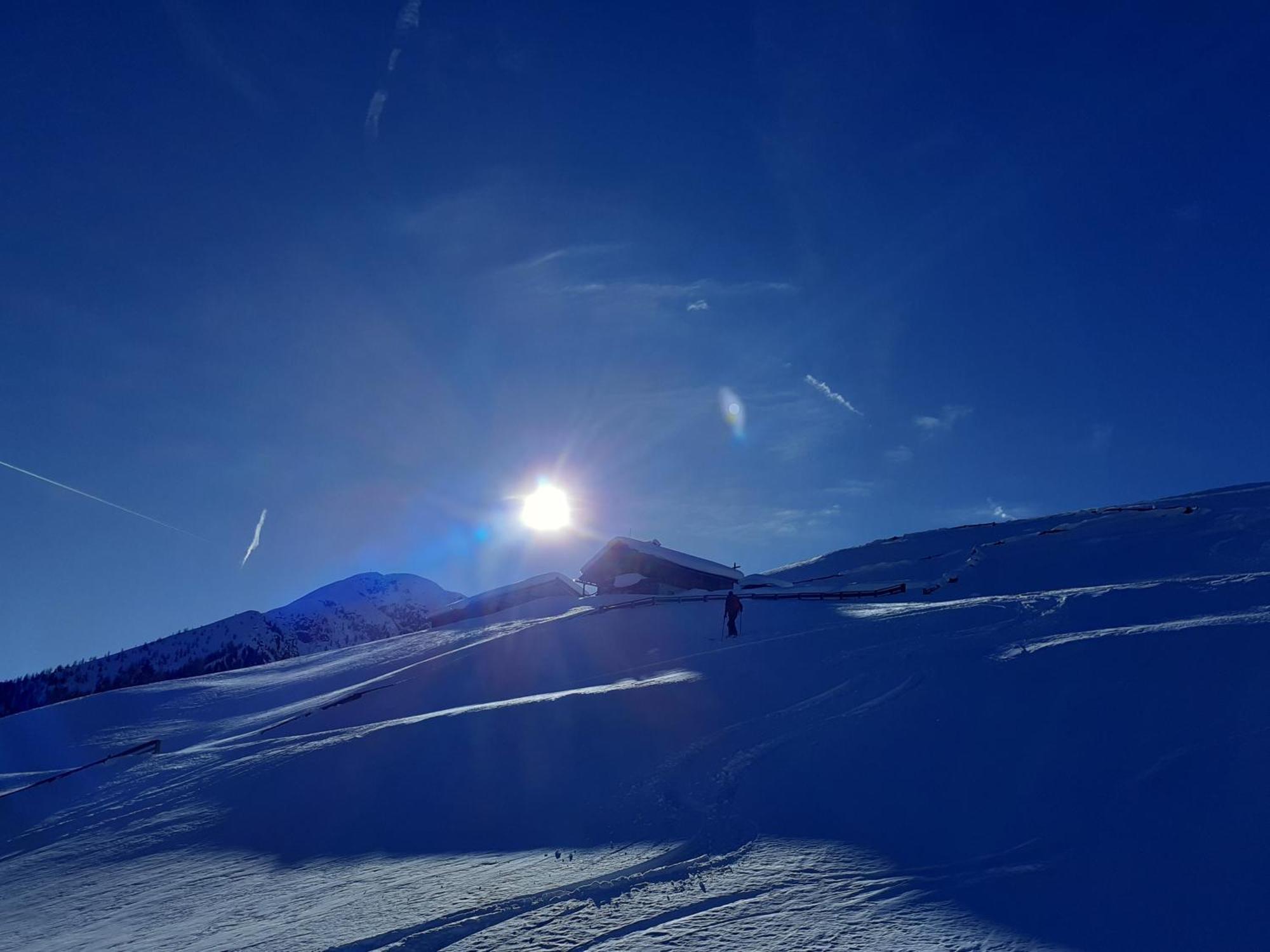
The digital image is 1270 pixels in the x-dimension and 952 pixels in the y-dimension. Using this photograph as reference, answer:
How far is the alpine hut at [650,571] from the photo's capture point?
46.2 m

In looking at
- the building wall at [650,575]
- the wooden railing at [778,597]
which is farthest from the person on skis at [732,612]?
the building wall at [650,575]

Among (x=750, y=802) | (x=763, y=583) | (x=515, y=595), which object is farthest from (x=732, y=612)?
(x=515, y=595)

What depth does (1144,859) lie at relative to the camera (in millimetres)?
6527

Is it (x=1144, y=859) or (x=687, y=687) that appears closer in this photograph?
(x=1144, y=859)

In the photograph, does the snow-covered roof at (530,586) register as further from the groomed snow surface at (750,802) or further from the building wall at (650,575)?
the groomed snow surface at (750,802)

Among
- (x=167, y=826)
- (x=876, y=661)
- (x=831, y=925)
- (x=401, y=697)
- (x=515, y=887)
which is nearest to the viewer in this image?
(x=831, y=925)

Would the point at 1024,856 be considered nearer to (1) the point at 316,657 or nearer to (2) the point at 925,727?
(2) the point at 925,727

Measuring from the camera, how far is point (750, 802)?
30.0 ft

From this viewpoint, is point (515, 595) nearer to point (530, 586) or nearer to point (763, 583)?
point (530, 586)

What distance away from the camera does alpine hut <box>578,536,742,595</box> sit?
46.2 m

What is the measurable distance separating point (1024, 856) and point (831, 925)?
2069 millimetres

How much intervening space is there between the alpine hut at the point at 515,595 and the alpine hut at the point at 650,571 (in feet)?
21.8

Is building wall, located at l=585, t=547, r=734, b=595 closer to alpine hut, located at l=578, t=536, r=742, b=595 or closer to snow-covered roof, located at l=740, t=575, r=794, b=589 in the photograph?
alpine hut, located at l=578, t=536, r=742, b=595

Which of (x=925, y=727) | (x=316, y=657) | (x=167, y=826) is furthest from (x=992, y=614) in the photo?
(x=316, y=657)
